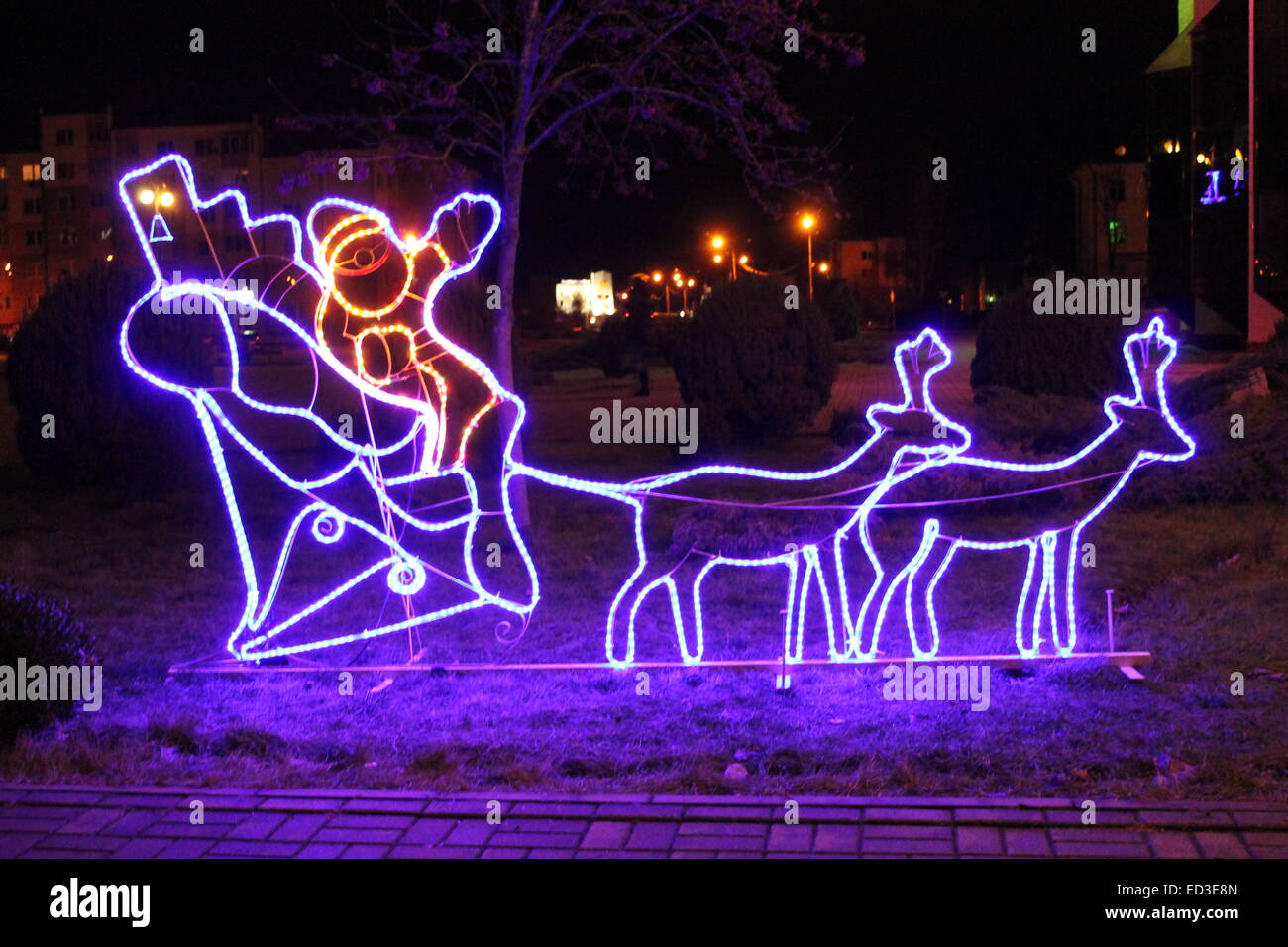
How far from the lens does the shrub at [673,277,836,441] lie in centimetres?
1620

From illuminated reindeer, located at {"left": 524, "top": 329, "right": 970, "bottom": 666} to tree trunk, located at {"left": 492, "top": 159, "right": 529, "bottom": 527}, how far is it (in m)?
1.06

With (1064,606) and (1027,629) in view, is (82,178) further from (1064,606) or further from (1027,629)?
(1027,629)

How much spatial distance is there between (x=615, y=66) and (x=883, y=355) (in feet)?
79.6

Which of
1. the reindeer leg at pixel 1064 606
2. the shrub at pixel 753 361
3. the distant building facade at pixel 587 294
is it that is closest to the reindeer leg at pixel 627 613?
the reindeer leg at pixel 1064 606

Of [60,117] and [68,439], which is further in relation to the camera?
[60,117]

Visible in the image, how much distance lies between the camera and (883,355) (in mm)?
34500

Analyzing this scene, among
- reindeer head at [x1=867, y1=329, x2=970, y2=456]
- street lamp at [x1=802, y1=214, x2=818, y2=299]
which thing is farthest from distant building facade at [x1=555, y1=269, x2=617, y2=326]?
reindeer head at [x1=867, y1=329, x2=970, y2=456]

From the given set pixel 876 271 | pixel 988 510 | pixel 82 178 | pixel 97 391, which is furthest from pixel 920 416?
pixel 82 178

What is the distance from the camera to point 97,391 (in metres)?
15.0

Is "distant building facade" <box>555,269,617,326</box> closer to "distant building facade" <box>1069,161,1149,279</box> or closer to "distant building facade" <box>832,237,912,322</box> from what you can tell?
"distant building facade" <box>832,237,912,322</box>

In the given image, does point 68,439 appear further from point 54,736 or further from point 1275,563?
point 1275,563

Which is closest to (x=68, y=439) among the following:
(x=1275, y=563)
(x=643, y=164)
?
(x=643, y=164)

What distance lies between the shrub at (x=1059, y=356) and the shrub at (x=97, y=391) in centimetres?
932
